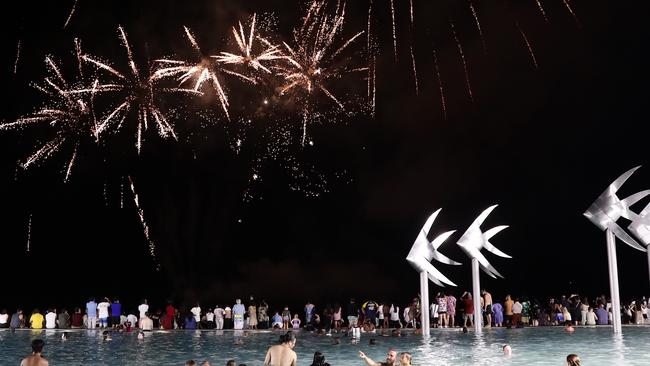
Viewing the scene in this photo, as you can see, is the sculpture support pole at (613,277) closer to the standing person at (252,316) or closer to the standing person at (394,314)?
the standing person at (394,314)

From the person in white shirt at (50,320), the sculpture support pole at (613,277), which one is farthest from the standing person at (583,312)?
the person in white shirt at (50,320)

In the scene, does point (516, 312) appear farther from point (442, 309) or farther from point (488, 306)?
point (442, 309)

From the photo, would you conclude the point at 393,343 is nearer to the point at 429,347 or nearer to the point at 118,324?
the point at 429,347

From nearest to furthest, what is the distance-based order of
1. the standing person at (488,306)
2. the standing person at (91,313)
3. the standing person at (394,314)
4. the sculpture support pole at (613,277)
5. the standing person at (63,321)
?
the sculpture support pole at (613,277), the standing person at (488,306), the standing person at (394,314), the standing person at (91,313), the standing person at (63,321)

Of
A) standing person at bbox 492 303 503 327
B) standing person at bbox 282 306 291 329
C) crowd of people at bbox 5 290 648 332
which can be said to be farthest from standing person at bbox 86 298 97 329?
standing person at bbox 492 303 503 327

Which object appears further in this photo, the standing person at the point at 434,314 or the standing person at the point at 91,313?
the standing person at the point at 91,313

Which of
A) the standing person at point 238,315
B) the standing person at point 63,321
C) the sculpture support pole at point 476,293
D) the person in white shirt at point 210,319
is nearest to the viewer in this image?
the sculpture support pole at point 476,293

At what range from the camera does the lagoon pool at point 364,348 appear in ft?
59.0

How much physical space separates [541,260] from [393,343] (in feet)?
109

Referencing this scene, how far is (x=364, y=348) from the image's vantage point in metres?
21.5

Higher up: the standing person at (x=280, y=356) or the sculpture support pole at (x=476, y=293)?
the sculpture support pole at (x=476, y=293)

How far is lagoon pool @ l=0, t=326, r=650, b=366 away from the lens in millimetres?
17969

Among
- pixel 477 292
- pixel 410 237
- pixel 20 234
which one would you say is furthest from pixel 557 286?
pixel 20 234

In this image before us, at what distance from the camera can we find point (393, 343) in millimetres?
22906
